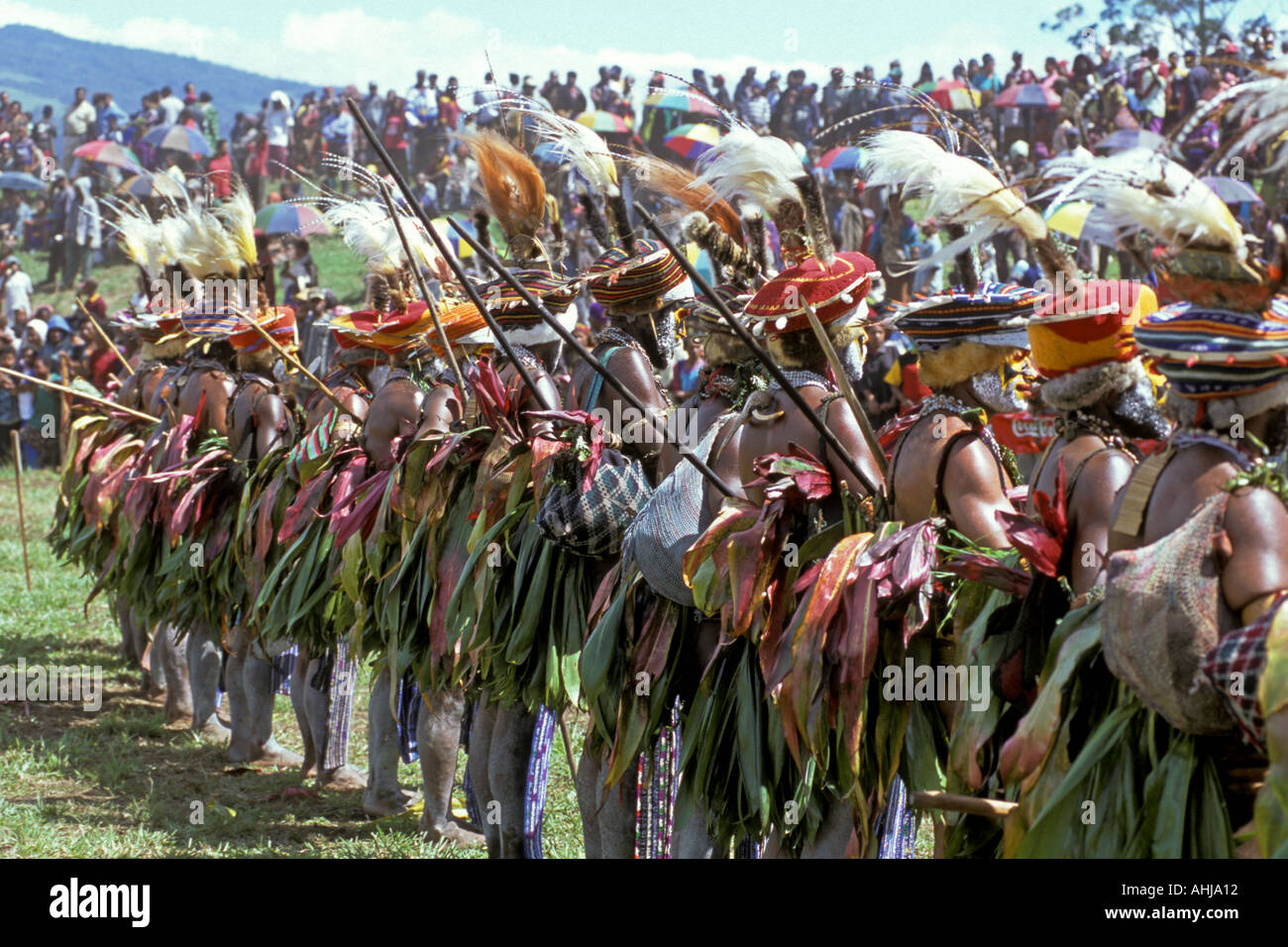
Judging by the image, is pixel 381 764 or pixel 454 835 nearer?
pixel 454 835

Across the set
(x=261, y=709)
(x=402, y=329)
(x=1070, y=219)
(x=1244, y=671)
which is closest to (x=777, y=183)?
(x=1244, y=671)

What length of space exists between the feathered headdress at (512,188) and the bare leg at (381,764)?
1.90m

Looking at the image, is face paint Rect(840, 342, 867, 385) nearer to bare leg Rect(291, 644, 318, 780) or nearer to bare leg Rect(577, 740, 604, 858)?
bare leg Rect(577, 740, 604, 858)

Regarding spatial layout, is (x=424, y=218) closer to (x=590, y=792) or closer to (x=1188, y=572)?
(x=590, y=792)

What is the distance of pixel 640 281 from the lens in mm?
5156

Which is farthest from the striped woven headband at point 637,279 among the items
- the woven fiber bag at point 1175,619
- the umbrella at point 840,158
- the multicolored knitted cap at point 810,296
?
the umbrella at point 840,158

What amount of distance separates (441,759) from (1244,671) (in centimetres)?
391

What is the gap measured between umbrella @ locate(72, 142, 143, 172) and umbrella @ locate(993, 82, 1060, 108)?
12274 mm

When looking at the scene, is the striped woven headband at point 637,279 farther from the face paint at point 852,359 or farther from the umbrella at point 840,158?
the umbrella at point 840,158

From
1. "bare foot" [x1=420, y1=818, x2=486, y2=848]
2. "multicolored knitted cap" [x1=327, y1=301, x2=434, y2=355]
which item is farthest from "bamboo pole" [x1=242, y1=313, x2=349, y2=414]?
"bare foot" [x1=420, y1=818, x2=486, y2=848]

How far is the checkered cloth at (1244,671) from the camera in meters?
2.37

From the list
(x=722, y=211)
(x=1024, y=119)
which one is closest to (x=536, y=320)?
(x=722, y=211)
